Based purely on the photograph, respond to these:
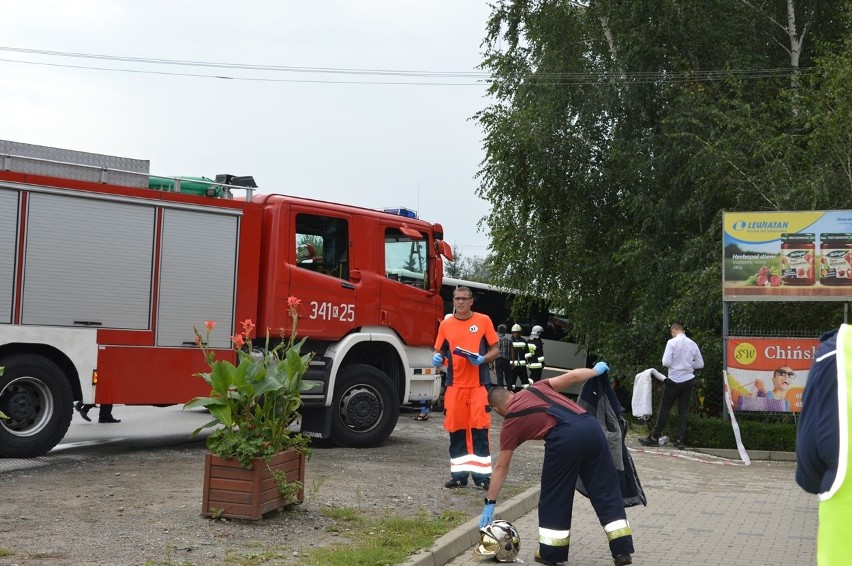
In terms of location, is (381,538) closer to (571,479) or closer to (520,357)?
(571,479)

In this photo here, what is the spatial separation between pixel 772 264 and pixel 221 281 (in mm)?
8586

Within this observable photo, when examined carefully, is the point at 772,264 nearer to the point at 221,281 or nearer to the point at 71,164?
the point at 221,281

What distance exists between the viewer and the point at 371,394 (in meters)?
13.5

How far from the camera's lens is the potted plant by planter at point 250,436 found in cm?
802

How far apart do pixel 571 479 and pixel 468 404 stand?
327cm

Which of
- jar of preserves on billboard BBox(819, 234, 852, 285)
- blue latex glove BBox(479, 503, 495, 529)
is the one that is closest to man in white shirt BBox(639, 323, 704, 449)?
jar of preserves on billboard BBox(819, 234, 852, 285)

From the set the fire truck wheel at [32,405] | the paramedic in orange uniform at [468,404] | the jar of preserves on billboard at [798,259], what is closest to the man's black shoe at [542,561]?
the paramedic in orange uniform at [468,404]

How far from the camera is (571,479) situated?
23.7 ft

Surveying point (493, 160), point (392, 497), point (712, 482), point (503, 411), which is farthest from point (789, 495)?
point (493, 160)

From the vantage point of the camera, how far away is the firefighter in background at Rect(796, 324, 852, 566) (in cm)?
295

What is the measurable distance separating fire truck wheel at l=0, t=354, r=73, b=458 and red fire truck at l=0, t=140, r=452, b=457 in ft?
0.05

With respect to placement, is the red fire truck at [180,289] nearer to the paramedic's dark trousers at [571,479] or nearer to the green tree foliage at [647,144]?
the paramedic's dark trousers at [571,479]

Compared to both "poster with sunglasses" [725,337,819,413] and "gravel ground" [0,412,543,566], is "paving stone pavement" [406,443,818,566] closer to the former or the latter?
"gravel ground" [0,412,543,566]

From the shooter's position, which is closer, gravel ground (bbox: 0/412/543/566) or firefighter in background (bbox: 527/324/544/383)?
gravel ground (bbox: 0/412/543/566)
